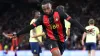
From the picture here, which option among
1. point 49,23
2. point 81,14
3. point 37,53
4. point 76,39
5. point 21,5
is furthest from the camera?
point 21,5

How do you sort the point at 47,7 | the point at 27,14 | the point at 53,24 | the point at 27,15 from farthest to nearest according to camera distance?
the point at 27,14
the point at 27,15
the point at 53,24
the point at 47,7

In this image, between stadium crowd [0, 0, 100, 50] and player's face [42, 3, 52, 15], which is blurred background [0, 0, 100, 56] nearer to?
stadium crowd [0, 0, 100, 50]

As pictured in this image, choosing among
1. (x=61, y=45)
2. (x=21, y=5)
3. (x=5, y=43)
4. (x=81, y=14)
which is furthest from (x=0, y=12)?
(x=61, y=45)

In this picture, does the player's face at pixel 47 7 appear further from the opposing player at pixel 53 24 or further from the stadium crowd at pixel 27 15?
the stadium crowd at pixel 27 15

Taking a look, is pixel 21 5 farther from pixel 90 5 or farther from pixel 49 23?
pixel 49 23

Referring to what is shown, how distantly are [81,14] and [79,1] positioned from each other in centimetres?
111

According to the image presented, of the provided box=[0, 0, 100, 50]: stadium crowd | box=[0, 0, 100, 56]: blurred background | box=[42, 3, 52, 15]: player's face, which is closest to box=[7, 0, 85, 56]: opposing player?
box=[42, 3, 52, 15]: player's face

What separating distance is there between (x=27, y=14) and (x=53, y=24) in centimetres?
1754

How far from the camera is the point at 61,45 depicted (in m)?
9.21

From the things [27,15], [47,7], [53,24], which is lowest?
[53,24]

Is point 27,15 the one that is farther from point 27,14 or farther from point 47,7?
point 47,7

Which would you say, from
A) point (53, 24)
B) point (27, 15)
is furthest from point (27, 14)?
point (53, 24)

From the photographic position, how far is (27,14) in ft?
86.1

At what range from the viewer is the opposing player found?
8.59m
